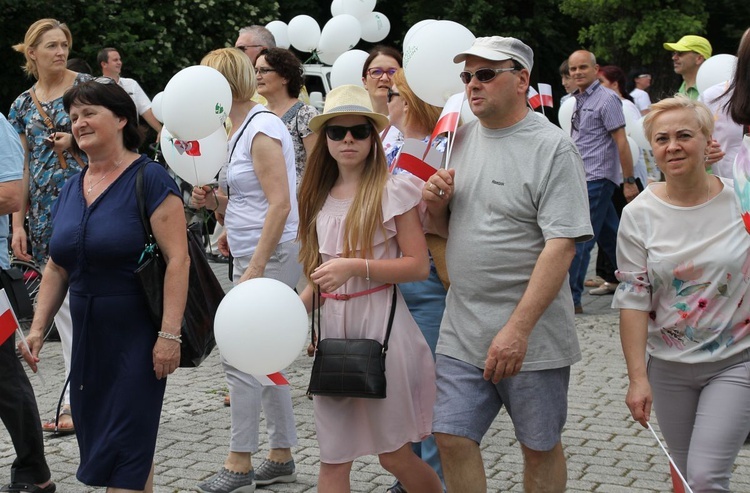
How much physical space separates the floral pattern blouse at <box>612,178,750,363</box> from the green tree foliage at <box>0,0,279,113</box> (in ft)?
53.8

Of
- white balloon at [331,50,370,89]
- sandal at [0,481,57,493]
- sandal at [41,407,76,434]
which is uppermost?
white balloon at [331,50,370,89]

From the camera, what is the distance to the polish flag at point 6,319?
5.14 metres

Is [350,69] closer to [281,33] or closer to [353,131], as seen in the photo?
[353,131]

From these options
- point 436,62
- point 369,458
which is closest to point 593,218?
point 369,458

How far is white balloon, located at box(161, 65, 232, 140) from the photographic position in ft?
18.4

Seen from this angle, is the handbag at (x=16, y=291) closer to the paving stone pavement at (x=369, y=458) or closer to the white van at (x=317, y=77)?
the paving stone pavement at (x=369, y=458)

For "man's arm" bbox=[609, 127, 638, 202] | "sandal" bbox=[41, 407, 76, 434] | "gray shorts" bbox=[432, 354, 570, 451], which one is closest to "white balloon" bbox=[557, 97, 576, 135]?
"man's arm" bbox=[609, 127, 638, 202]

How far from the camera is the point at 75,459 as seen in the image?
6.14 m

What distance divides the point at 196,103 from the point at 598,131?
17.9 ft

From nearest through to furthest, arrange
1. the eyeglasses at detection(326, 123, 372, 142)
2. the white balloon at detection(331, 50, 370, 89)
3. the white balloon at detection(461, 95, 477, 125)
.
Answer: the eyeglasses at detection(326, 123, 372, 142)
the white balloon at detection(461, 95, 477, 125)
the white balloon at detection(331, 50, 370, 89)

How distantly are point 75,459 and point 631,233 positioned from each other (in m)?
3.44

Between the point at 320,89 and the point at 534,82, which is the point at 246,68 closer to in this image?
the point at 320,89

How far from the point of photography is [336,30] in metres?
11.7

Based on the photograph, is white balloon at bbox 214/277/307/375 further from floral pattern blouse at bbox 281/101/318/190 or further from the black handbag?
floral pattern blouse at bbox 281/101/318/190
